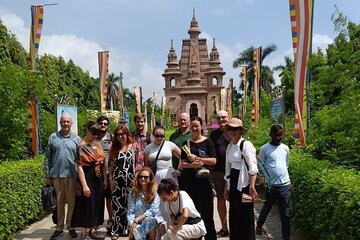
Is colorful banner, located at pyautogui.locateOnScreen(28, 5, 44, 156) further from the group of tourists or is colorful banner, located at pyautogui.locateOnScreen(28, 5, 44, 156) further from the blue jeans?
the blue jeans

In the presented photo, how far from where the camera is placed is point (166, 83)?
66.6 m

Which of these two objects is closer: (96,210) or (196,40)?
(96,210)

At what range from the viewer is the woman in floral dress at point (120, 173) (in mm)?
5605

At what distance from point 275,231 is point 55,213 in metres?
3.20

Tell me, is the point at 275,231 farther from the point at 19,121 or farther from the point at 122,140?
the point at 19,121

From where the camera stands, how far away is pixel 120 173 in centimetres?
561

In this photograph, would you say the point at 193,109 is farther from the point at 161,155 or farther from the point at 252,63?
the point at 161,155

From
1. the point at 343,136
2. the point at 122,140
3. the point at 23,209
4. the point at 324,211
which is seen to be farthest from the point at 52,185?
the point at 343,136

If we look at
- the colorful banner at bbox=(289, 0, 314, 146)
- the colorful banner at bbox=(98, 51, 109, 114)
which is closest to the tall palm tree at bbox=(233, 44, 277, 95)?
the colorful banner at bbox=(98, 51, 109, 114)

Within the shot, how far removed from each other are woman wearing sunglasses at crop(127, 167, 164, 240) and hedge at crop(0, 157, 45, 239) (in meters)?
1.75

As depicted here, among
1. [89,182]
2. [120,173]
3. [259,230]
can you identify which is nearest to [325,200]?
[259,230]

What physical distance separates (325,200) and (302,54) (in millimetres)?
3816

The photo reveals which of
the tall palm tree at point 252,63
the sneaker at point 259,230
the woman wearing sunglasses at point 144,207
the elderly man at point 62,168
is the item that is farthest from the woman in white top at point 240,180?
the tall palm tree at point 252,63

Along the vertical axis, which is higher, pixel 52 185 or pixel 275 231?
pixel 52 185
